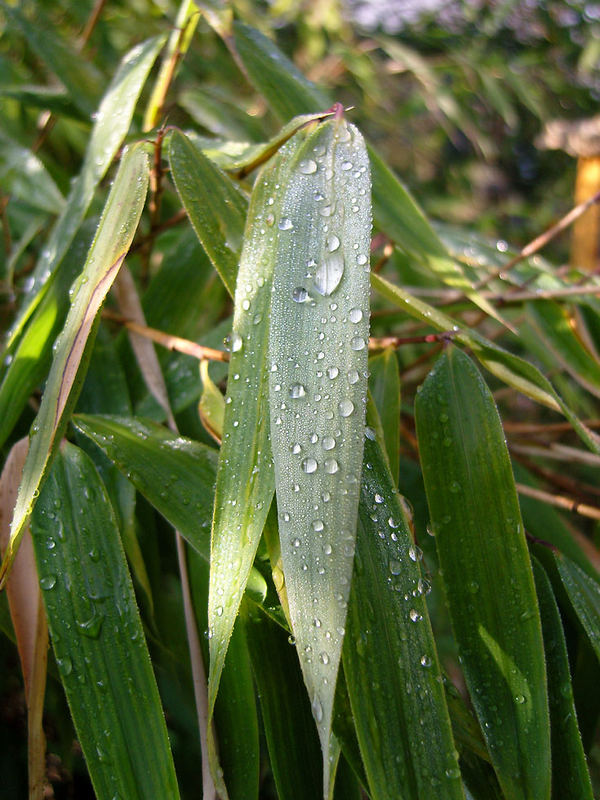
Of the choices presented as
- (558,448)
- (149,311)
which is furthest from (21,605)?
(558,448)

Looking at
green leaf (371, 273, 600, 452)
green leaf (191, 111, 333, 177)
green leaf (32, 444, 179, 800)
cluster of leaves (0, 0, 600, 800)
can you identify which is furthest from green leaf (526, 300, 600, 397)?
green leaf (32, 444, 179, 800)

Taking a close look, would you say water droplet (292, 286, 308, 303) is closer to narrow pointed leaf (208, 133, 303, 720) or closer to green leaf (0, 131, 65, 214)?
narrow pointed leaf (208, 133, 303, 720)

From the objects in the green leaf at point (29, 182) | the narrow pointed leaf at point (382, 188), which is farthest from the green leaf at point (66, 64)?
the narrow pointed leaf at point (382, 188)

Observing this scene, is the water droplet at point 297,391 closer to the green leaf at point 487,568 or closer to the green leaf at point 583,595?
the green leaf at point 487,568

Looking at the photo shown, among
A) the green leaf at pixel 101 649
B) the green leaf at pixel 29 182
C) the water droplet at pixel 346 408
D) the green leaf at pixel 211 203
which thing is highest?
the green leaf at pixel 29 182

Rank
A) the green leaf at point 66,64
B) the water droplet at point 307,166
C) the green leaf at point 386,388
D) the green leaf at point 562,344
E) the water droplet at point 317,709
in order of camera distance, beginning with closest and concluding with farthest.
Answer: the water droplet at point 317,709 < the water droplet at point 307,166 < the green leaf at point 386,388 < the green leaf at point 562,344 < the green leaf at point 66,64

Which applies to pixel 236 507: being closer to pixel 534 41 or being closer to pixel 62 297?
pixel 62 297
